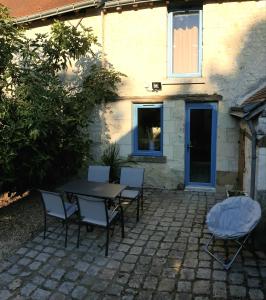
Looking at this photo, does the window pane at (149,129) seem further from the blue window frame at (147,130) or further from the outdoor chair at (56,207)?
the outdoor chair at (56,207)

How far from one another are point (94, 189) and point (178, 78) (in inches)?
160

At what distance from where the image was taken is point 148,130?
8.94m

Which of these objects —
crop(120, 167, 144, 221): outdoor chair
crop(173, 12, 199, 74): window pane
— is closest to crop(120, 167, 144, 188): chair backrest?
crop(120, 167, 144, 221): outdoor chair

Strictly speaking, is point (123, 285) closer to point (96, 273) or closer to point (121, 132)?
point (96, 273)

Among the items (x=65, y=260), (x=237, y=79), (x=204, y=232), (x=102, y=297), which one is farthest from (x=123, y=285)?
(x=237, y=79)

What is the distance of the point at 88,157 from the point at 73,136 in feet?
2.51

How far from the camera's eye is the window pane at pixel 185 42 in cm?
834

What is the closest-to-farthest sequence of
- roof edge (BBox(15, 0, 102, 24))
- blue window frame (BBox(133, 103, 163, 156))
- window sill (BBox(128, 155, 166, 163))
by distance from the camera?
roof edge (BBox(15, 0, 102, 24)) → window sill (BBox(128, 155, 166, 163)) → blue window frame (BBox(133, 103, 163, 156))

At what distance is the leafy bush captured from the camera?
6410 mm

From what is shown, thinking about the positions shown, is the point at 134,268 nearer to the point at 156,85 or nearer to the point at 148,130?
the point at 148,130

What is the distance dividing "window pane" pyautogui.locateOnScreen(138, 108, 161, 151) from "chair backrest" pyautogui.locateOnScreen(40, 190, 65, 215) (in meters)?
3.96

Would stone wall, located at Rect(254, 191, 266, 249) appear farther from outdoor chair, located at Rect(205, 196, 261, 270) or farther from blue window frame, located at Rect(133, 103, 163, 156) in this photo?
blue window frame, located at Rect(133, 103, 163, 156)

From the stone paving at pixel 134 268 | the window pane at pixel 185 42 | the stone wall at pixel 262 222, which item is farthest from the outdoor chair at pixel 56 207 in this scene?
the window pane at pixel 185 42

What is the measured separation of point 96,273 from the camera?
14.7ft
